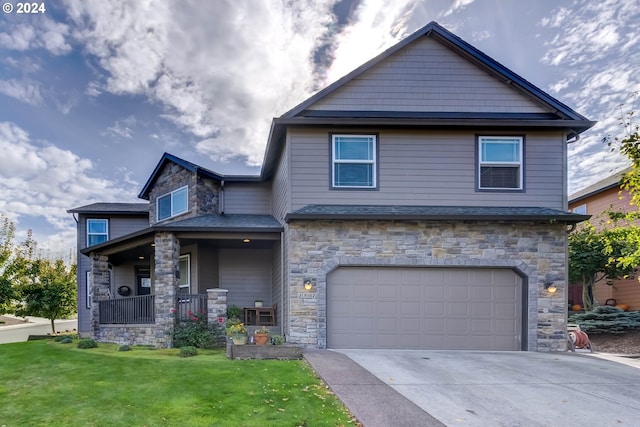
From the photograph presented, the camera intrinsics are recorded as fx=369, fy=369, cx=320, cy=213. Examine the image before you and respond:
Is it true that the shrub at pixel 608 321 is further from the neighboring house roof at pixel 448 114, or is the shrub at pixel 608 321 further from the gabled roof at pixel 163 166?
the gabled roof at pixel 163 166

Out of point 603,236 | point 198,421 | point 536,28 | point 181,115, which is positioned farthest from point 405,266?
point 181,115

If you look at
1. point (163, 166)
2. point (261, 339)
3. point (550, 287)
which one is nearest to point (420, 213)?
point (550, 287)

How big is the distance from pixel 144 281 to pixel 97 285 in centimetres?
369

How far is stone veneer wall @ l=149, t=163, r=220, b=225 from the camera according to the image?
42.2 ft

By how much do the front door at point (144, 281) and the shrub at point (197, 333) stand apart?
7.08 m

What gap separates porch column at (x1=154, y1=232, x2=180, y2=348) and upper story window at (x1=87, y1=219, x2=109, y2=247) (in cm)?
759

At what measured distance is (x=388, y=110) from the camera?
397 inches

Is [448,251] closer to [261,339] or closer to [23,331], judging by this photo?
[261,339]

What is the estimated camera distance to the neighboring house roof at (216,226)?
10.6 metres

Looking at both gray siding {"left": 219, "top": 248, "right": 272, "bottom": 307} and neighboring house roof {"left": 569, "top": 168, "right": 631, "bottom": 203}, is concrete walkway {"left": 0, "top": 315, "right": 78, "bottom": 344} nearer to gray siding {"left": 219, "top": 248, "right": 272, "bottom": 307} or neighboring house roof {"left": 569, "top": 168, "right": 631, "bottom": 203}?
gray siding {"left": 219, "top": 248, "right": 272, "bottom": 307}

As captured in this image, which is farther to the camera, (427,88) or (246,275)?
(246,275)

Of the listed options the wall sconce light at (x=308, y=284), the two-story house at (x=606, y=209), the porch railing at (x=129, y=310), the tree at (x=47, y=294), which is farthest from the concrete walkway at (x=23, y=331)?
the two-story house at (x=606, y=209)

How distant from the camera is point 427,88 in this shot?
10227 millimetres

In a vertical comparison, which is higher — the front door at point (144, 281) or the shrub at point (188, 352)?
the front door at point (144, 281)
